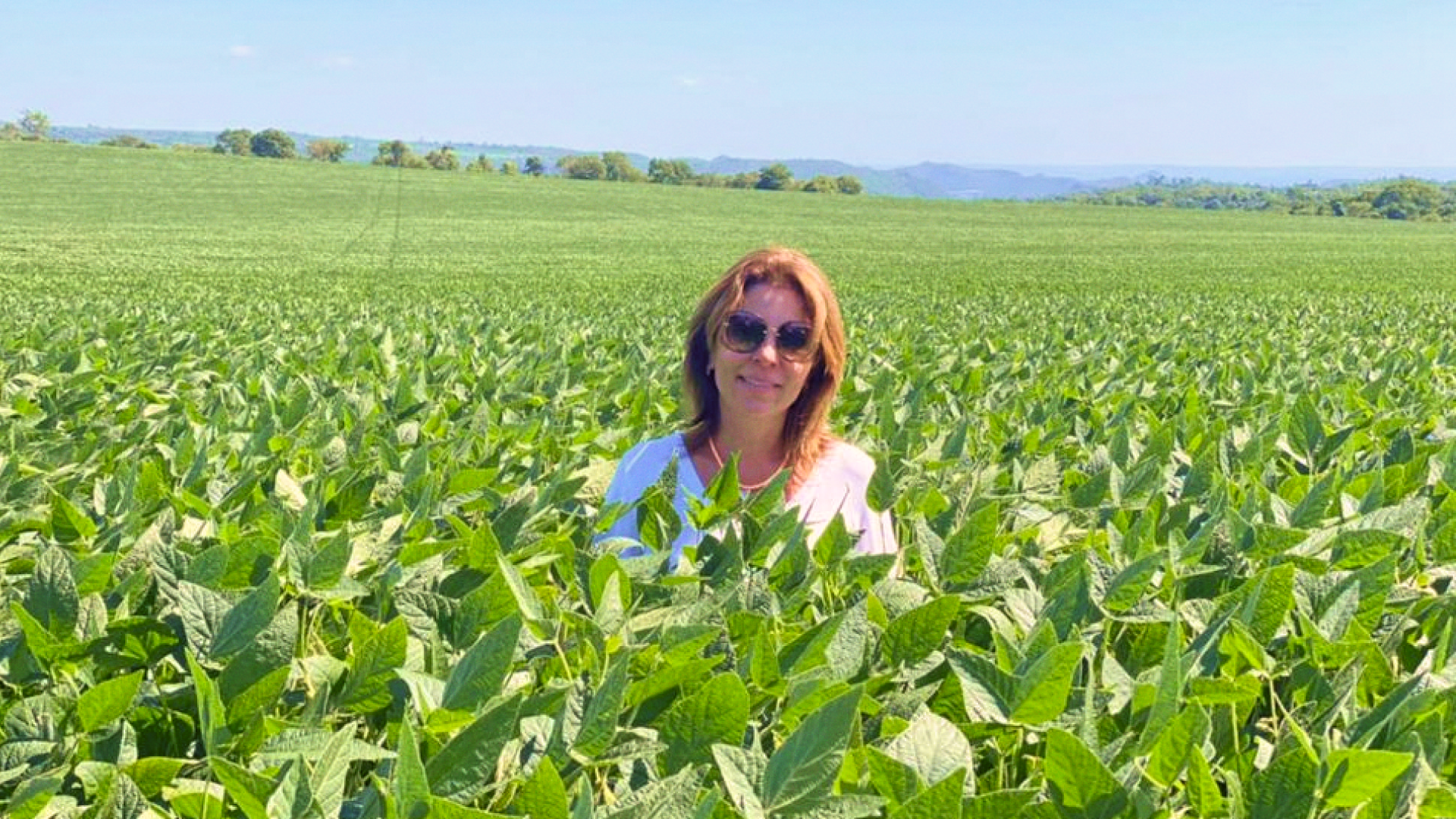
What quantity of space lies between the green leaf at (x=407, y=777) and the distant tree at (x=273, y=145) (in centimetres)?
11126

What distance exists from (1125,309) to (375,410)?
15.8m

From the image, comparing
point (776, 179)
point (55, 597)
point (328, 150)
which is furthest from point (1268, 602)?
point (328, 150)

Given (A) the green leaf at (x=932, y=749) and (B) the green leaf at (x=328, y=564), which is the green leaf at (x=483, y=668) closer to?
(B) the green leaf at (x=328, y=564)

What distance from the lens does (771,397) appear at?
11.6ft

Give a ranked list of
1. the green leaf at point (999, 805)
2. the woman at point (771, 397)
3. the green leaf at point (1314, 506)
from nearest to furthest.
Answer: the green leaf at point (999, 805), the green leaf at point (1314, 506), the woman at point (771, 397)

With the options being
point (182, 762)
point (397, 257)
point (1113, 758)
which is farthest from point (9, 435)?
point (397, 257)

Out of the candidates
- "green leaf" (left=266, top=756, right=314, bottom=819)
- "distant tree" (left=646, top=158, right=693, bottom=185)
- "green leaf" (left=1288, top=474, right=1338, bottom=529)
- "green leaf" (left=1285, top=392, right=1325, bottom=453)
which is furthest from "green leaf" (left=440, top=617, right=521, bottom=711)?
"distant tree" (left=646, top=158, right=693, bottom=185)

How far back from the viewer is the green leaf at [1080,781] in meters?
1.07

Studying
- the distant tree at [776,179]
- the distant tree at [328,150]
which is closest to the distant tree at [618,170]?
the distant tree at [776,179]

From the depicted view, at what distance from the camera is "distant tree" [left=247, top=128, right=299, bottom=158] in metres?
103

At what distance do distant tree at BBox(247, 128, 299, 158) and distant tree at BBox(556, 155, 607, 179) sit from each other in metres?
24.0

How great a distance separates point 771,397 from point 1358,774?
8.19 feet

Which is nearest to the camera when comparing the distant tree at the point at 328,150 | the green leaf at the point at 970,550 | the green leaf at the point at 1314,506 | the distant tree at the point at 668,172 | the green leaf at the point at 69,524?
the green leaf at the point at 970,550

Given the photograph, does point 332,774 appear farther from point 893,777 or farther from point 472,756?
point 893,777
